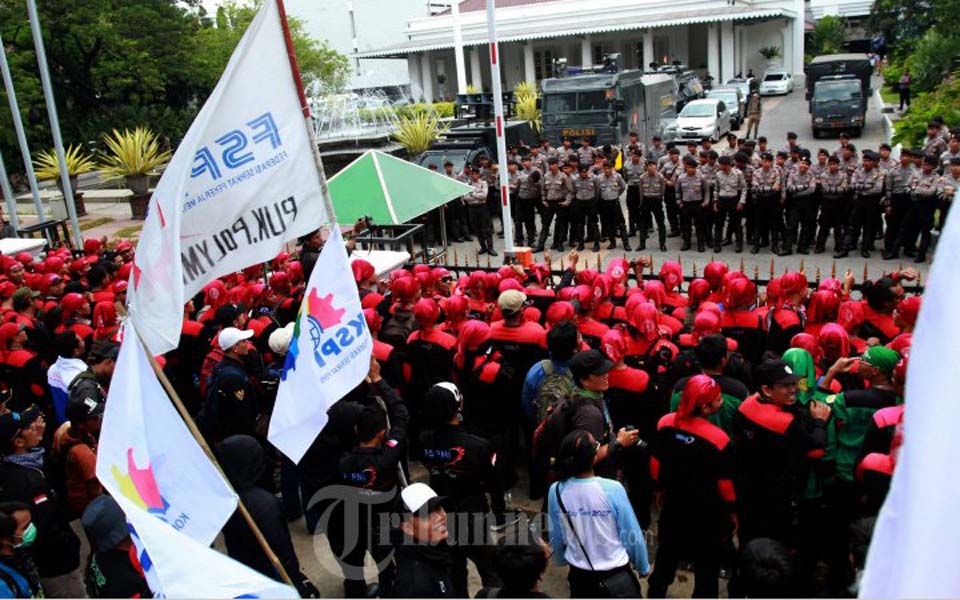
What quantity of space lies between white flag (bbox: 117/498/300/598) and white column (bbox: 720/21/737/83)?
1585 inches

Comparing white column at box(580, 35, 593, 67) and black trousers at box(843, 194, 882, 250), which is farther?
white column at box(580, 35, 593, 67)

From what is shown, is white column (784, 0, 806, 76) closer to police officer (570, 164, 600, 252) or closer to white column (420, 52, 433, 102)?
white column (420, 52, 433, 102)

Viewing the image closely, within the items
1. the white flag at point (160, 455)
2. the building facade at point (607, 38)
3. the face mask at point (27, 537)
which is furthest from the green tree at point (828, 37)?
the face mask at point (27, 537)

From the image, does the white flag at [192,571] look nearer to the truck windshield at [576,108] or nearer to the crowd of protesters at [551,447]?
the crowd of protesters at [551,447]

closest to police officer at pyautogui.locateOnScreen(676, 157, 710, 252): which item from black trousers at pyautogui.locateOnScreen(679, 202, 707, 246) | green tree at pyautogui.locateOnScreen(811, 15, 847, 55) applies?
black trousers at pyautogui.locateOnScreen(679, 202, 707, 246)

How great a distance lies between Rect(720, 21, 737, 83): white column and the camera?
38875mm

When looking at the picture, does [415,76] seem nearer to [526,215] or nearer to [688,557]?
[526,215]

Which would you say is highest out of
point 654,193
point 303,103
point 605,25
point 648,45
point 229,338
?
point 605,25

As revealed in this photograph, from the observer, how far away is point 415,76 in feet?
153

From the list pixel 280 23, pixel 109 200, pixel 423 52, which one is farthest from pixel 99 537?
pixel 423 52

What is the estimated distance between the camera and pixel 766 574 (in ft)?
10.3

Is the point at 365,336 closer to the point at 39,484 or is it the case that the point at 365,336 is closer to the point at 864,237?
the point at 39,484

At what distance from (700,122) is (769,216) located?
493 inches

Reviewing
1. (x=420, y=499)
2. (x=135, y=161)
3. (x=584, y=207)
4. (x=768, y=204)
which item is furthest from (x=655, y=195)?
(x=135, y=161)
